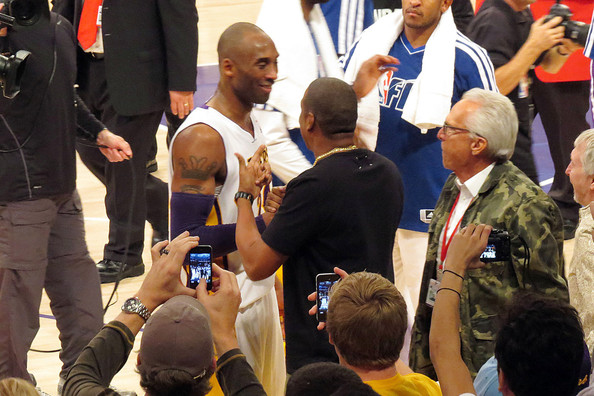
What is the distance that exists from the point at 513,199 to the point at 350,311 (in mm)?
1088

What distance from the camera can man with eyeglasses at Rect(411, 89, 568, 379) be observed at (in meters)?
3.61

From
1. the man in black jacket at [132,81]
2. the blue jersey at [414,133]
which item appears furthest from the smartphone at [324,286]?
the man in black jacket at [132,81]

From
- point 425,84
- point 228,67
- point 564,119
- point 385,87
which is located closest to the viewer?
point 228,67

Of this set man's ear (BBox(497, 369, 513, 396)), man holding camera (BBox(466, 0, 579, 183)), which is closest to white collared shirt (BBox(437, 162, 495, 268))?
man's ear (BBox(497, 369, 513, 396))

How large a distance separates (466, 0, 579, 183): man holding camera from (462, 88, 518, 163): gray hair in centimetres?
145

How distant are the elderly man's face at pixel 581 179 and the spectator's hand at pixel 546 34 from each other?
1518 millimetres

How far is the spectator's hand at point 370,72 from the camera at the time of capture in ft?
15.5

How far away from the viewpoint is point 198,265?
327 centimetres

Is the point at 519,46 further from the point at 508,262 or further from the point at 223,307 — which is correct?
the point at 223,307

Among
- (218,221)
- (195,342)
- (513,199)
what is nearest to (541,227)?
(513,199)

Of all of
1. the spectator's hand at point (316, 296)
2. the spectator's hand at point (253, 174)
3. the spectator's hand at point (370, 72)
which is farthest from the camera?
the spectator's hand at point (370, 72)

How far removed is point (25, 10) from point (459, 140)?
2.03 metres

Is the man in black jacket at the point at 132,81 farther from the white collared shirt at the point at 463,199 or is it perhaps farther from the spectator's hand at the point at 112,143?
the white collared shirt at the point at 463,199

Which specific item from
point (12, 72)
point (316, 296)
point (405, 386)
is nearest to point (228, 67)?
point (12, 72)
